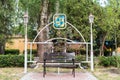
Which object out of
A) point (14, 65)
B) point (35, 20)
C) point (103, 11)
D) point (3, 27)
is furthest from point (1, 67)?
point (35, 20)

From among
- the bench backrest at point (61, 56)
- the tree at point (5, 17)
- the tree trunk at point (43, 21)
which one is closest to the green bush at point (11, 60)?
the tree trunk at point (43, 21)

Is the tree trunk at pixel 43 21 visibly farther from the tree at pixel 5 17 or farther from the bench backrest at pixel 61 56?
the tree at pixel 5 17

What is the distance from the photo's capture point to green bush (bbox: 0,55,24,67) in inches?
577

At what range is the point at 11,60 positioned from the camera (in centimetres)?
1470

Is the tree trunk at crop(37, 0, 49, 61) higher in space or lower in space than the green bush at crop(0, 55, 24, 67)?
higher

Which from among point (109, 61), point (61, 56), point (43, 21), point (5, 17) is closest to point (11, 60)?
point (43, 21)

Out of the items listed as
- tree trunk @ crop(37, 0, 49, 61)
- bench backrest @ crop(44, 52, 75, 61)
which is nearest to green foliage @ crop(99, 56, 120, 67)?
tree trunk @ crop(37, 0, 49, 61)

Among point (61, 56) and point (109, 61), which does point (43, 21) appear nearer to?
point (61, 56)

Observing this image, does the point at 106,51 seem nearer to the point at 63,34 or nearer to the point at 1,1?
the point at 63,34

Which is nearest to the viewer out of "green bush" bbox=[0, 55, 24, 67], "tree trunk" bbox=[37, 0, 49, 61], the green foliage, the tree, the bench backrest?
the bench backrest

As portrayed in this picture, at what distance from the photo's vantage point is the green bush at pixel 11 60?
14664mm

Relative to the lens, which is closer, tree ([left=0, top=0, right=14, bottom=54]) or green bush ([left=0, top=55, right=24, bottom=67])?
green bush ([left=0, top=55, right=24, bottom=67])

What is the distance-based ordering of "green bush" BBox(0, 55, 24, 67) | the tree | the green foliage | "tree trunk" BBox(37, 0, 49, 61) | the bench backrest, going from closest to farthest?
the bench backrest, "green bush" BBox(0, 55, 24, 67), the green foliage, "tree trunk" BBox(37, 0, 49, 61), the tree

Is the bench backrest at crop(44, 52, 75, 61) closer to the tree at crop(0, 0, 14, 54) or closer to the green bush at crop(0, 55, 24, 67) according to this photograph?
the green bush at crop(0, 55, 24, 67)
